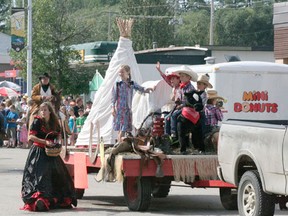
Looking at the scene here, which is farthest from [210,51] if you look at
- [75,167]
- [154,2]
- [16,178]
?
[154,2]

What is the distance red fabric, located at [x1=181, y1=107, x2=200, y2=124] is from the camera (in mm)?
14078

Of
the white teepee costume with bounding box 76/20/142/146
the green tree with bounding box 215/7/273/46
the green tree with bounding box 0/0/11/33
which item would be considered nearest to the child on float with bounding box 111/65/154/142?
the white teepee costume with bounding box 76/20/142/146

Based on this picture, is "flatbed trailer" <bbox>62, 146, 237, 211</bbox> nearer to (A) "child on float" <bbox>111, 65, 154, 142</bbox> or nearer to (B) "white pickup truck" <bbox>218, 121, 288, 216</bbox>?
(B) "white pickup truck" <bbox>218, 121, 288, 216</bbox>

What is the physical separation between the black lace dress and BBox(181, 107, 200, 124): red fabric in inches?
78.5

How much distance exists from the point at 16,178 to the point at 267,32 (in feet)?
276

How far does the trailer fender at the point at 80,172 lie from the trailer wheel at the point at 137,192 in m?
1.03

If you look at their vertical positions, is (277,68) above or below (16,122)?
above

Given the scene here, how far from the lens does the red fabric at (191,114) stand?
A: 14078mm

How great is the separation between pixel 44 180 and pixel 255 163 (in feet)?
12.5

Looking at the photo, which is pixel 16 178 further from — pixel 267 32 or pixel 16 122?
pixel 267 32

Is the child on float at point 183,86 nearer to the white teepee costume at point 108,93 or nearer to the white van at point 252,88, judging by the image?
the white teepee costume at point 108,93

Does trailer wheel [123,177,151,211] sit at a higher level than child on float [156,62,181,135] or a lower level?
lower

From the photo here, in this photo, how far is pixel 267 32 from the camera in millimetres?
102250

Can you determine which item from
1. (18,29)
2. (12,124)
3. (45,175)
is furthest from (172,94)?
(18,29)
